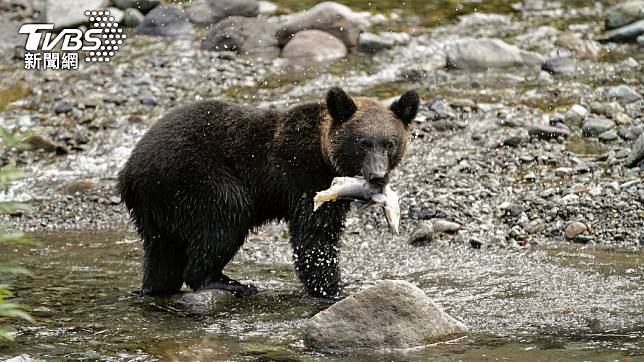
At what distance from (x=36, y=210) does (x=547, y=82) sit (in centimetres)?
840

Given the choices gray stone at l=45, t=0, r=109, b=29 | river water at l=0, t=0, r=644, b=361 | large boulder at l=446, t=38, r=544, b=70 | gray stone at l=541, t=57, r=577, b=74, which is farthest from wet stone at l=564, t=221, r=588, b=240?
gray stone at l=45, t=0, r=109, b=29

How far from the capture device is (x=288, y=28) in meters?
18.7

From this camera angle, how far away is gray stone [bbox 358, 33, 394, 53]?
18.3 metres

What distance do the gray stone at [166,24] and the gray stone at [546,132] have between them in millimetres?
8001

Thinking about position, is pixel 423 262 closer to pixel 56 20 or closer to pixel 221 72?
pixel 221 72

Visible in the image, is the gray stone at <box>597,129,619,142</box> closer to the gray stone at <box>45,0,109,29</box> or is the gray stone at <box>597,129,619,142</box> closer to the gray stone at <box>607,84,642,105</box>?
the gray stone at <box>607,84,642,105</box>

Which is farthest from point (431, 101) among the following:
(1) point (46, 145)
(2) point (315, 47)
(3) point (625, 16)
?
(1) point (46, 145)

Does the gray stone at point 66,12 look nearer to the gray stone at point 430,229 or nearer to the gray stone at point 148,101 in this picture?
the gray stone at point 148,101

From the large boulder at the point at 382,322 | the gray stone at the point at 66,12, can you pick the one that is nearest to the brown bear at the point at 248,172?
the large boulder at the point at 382,322

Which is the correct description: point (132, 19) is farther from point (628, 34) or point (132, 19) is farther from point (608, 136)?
point (608, 136)

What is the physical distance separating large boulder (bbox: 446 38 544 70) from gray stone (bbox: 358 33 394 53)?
4.26ft

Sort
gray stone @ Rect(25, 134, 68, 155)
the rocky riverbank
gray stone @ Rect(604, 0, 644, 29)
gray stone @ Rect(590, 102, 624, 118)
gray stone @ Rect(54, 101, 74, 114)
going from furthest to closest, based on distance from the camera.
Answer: gray stone @ Rect(604, 0, 644, 29) < gray stone @ Rect(54, 101, 74, 114) < gray stone @ Rect(25, 134, 68, 155) < gray stone @ Rect(590, 102, 624, 118) < the rocky riverbank

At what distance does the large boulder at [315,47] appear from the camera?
709 inches

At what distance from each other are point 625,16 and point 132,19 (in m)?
9.60
